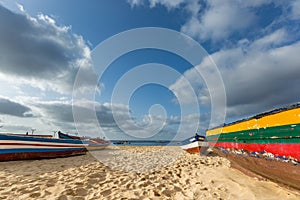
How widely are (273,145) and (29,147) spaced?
994cm

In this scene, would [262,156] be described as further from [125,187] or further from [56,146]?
[56,146]

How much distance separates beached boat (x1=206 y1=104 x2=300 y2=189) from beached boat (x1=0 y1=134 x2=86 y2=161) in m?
9.25

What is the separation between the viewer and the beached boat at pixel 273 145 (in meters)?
3.19

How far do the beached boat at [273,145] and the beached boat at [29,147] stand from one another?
9.25 metres

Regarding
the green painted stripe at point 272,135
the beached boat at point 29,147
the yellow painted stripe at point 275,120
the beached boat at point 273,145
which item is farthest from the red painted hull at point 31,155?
the yellow painted stripe at point 275,120

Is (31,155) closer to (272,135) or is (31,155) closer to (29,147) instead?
(29,147)

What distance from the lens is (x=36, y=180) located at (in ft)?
13.8

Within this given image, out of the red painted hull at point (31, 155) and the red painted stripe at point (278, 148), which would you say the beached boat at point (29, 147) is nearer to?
the red painted hull at point (31, 155)

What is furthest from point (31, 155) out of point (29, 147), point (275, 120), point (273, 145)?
point (275, 120)

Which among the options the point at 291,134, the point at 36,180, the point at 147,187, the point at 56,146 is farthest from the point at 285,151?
the point at 56,146

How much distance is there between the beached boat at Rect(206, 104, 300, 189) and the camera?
319 cm

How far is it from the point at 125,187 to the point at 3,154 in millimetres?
6411

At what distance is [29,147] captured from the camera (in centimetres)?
808

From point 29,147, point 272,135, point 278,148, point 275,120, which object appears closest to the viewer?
point 278,148
